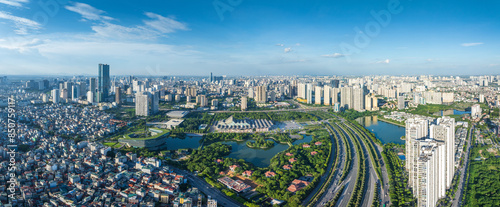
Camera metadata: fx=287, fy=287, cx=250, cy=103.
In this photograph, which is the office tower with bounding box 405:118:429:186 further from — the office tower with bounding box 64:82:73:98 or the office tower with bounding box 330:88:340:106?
the office tower with bounding box 64:82:73:98

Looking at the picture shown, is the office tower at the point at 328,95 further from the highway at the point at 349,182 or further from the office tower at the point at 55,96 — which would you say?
the office tower at the point at 55,96

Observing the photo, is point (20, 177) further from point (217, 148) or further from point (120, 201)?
point (217, 148)

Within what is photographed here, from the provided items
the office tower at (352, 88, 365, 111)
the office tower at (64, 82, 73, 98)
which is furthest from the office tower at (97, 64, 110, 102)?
the office tower at (352, 88, 365, 111)

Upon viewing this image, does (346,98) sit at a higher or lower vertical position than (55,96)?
lower

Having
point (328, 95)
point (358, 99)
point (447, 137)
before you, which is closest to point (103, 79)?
point (328, 95)

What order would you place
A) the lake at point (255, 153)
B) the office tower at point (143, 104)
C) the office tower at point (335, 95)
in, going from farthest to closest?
the office tower at point (335, 95) → the office tower at point (143, 104) → the lake at point (255, 153)

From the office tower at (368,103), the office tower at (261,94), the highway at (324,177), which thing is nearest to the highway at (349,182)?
the highway at (324,177)

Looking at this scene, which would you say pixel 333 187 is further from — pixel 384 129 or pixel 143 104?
pixel 143 104
